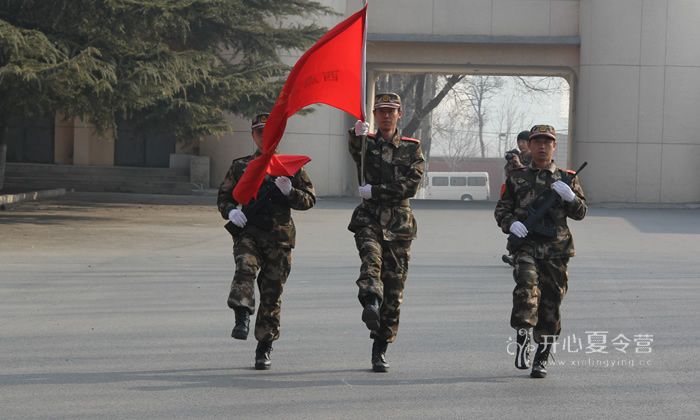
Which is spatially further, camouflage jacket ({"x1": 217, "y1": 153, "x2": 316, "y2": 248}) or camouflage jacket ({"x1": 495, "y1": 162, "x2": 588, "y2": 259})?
camouflage jacket ({"x1": 217, "y1": 153, "x2": 316, "y2": 248})

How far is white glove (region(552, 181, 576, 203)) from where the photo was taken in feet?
27.5

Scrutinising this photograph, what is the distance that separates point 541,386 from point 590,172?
30374 mm

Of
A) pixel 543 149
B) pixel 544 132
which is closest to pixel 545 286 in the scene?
pixel 543 149

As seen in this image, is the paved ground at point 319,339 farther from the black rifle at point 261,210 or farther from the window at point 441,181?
the window at point 441,181

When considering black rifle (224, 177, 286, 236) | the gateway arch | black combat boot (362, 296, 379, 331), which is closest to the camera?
black combat boot (362, 296, 379, 331)

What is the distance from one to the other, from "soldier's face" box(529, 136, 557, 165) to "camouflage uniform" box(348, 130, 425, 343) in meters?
0.80

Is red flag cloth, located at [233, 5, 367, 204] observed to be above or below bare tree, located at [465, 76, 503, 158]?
below

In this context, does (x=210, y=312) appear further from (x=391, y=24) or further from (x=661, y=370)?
(x=391, y=24)

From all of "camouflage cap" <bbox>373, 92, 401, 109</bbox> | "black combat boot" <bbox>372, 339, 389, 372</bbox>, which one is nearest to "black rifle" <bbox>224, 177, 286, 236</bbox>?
"camouflage cap" <bbox>373, 92, 401, 109</bbox>

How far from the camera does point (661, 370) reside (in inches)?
352

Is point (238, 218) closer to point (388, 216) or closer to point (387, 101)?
point (388, 216)

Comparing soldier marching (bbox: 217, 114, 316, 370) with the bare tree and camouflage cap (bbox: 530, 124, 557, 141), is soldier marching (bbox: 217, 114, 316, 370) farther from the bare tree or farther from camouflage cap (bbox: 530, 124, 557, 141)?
the bare tree

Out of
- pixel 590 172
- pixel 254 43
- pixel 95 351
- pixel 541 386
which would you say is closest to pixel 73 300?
pixel 95 351

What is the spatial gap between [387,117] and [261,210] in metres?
1.09
